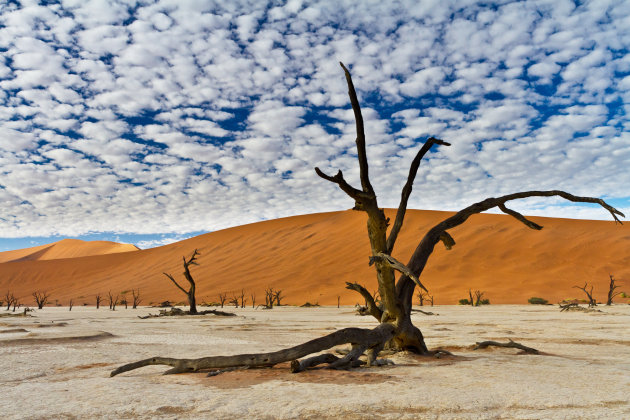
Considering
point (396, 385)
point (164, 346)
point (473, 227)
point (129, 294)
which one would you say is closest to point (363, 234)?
point (473, 227)

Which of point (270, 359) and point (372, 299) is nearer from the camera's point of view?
point (270, 359)

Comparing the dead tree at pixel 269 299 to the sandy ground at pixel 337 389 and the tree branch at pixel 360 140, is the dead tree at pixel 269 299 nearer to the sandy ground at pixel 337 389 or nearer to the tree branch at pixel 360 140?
the sandy ground at pixel 337 389

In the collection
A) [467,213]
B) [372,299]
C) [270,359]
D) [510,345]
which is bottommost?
[510,345]

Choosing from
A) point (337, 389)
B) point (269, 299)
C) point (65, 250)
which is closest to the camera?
point (337, 389)

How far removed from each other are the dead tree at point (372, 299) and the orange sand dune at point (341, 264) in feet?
75.7

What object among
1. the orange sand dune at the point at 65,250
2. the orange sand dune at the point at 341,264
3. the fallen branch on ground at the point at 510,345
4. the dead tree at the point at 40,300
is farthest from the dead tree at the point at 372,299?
the orange sand dune at the point at 65,250

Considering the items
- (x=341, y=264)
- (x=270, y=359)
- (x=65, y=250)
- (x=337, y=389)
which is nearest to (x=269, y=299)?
(x=341, y=264)

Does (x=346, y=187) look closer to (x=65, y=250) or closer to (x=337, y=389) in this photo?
(x=337, y=389)

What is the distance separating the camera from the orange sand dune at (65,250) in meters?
101

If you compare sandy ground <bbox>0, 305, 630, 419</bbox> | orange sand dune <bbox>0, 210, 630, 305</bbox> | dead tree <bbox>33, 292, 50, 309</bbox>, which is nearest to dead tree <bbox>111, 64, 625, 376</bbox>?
sandy ground <bbox>0, 305, 630, 419</bbox>

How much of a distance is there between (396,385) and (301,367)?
1.11 metres

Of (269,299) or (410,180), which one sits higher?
(410,180)

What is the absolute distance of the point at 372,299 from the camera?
20.2 feet

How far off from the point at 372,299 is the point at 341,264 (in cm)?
3682
